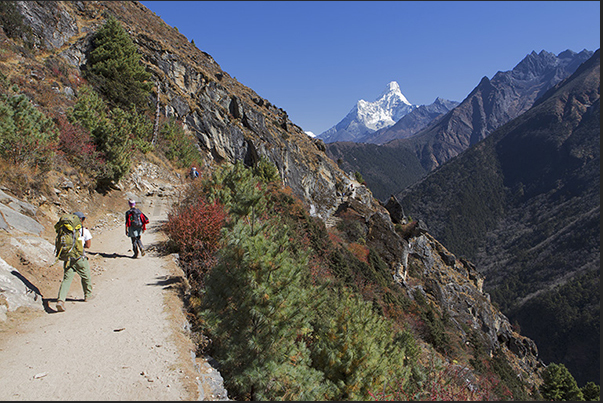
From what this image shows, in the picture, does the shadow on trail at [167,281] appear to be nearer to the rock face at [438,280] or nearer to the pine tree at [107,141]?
the pine tree at [107,141]

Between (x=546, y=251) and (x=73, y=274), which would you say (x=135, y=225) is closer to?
(x=73, y=274)

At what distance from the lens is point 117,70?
832 inches

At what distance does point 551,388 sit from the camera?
86.8ft

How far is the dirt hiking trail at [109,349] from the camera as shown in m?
4.44

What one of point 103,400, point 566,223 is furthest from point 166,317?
point 566,223

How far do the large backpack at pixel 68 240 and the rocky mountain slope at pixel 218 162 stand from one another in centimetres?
103

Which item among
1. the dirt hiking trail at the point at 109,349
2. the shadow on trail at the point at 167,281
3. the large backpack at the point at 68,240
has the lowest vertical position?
the dirt hiking trail at the point at 109,349

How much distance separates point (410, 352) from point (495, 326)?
3873cm

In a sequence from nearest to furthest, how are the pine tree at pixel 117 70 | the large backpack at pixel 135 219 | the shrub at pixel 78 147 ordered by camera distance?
the large backpack at pixel 135 219, the shrub at pixel 78 147, the pine tree at pixel 117 70

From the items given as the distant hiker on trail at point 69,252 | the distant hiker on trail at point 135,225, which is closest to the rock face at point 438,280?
the distant hiker on trail at point 135,225

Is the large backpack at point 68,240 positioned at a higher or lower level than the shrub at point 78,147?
lower

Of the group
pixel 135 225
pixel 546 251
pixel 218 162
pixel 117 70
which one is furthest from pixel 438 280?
pixel 546 251

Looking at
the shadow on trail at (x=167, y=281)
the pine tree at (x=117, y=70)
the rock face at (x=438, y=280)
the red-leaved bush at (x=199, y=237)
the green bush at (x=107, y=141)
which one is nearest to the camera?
the shadow on trail at (x=167, y=281)

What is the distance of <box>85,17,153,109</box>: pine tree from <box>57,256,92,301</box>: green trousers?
53.4ft
